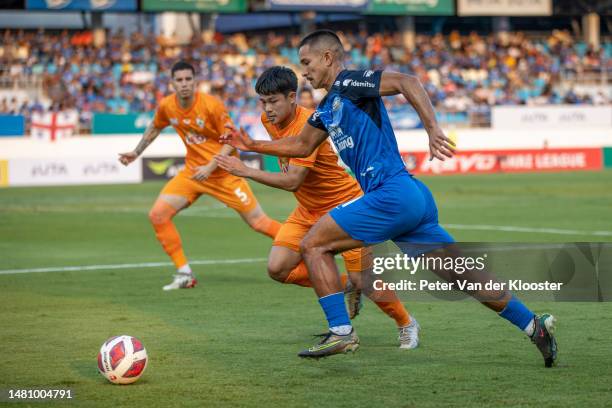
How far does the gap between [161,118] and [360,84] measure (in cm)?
592

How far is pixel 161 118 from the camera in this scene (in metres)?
12.4

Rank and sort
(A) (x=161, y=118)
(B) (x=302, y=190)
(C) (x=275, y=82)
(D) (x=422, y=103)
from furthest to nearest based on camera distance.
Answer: (A) (x=161, y=118)
(B) (x=302, y=190)
(C) (x=275, y=82)
(D) (x=422, y=103)

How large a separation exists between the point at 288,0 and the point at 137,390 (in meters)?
42.0

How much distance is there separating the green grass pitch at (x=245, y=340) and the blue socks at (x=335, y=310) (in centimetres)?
34

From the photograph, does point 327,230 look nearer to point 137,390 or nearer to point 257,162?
point 137,390

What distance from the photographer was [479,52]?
167ft

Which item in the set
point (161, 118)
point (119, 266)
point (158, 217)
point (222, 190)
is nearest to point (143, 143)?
point (161, 118)

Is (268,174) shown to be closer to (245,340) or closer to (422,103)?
(422,103)

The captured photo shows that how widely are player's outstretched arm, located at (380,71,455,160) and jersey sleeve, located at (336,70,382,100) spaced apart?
0.16ft

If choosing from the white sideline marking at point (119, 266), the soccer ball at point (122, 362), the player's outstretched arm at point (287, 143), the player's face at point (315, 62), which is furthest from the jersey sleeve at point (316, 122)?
the white sideline marking at point (119, 266)

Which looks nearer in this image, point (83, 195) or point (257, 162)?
point (83, 195)

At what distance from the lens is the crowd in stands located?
4019 cm

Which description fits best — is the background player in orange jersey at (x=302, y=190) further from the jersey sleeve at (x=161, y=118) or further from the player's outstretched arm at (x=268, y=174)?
the jersey sleeve at (x=161, y=118)

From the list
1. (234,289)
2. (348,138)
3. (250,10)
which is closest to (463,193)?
(234,289)
